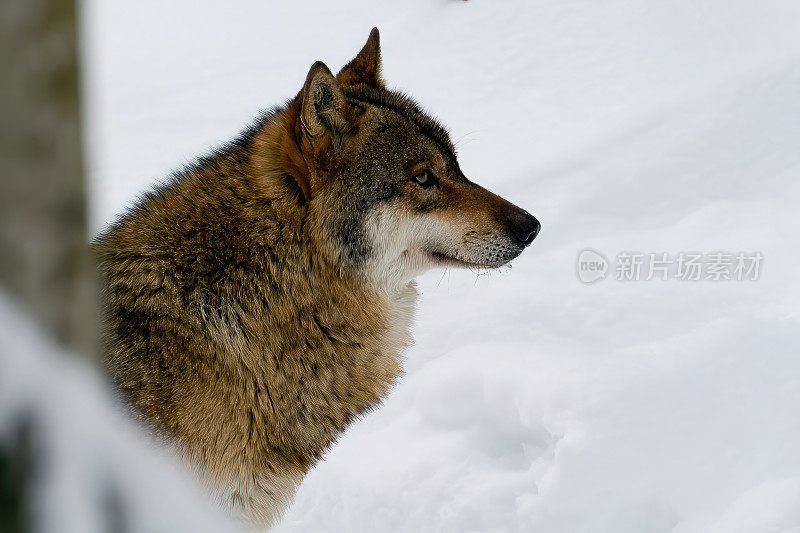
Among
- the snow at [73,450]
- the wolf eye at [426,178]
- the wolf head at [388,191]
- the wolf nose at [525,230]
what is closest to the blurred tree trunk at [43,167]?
the snow at [73,450]

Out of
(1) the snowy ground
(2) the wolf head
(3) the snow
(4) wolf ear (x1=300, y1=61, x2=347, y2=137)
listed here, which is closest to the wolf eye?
(2) the wolf head

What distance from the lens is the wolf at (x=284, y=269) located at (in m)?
3.04

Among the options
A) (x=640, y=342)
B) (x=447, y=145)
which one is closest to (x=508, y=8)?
(x=640, y=342)

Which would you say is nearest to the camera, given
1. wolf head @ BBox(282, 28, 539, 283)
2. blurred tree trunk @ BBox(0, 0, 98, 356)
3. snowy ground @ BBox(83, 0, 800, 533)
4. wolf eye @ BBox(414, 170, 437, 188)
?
blurred tree trunk @ BBox(0, 0, 98, 356)

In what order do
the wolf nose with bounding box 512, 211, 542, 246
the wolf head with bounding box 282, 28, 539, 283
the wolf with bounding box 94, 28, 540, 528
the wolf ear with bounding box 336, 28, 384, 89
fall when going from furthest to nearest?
the wolf ear with bounding box 336, 28, 384, 89
the wolf nose with bounding box 512, 211, 542, 246
the wolf head with bounding box 282, 28, 539, 283
the wolf with bounding box 94, 28, 540, 528

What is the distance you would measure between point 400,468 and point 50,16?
3714 mm

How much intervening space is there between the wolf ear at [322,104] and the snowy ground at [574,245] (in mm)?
808

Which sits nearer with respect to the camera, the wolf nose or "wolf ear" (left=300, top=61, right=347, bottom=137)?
"wolf ear" (left=300, top=61, right=347, bottom=137)

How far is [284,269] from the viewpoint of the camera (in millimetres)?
3234

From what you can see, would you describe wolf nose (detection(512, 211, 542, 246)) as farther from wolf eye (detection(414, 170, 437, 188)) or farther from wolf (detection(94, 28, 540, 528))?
wolf eye (detection(414, 170, 437, 188))

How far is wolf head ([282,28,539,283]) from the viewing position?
3.25 m

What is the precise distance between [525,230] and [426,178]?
48 cm

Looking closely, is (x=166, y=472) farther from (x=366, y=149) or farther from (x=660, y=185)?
(x=660, y=185)

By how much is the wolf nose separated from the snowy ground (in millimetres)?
1372
